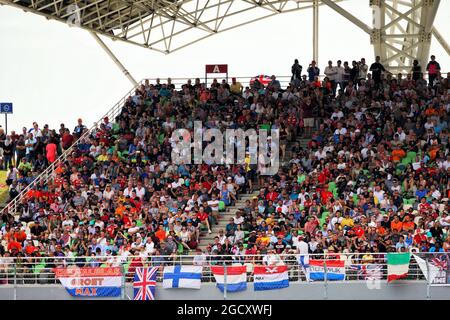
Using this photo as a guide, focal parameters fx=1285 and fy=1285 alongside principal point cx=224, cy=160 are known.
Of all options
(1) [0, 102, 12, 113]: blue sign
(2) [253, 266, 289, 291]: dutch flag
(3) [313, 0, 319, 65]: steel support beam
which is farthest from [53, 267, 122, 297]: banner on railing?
(3) [313, 0, 319, 65]: steel support beam

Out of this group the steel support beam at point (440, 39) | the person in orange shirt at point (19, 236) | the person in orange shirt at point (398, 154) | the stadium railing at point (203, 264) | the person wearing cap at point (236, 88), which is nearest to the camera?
the stadium railing at point (203, 264)

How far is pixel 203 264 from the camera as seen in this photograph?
96.1 ft

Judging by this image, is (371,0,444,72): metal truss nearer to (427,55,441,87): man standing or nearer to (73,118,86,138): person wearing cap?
(427,55,441,87): man standing

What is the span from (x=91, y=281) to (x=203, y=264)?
→ 2.62 metres

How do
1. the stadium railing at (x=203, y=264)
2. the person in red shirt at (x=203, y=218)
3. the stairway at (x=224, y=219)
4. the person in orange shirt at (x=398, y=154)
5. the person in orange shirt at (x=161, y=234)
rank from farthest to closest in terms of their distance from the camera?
the person in orange shirt at (x=398, y=154) → the person in red shirt at (x=203, y=218) → the stairway at (x=224, y=219) → the person in orange shirt at (x=161, y=234) → the stadium railing at (x=203, y=264)

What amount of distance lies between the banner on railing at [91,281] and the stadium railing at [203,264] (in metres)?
0.17

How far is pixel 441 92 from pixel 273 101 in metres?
4.84

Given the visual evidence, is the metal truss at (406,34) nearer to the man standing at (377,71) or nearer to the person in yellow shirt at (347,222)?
the man standing at (377,71)

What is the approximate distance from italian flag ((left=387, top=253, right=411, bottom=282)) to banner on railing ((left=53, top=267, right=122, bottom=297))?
19.3ft

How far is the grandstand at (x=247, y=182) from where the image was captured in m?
29.1

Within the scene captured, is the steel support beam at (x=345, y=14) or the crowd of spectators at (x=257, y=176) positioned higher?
the steel support beam at (x=345, y=14)

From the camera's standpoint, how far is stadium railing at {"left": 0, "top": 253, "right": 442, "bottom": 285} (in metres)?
27.8

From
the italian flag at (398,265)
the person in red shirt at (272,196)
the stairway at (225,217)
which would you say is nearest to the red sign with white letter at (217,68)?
the stairway at (225,217)

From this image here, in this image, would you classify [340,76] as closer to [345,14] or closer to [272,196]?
[345,14]
